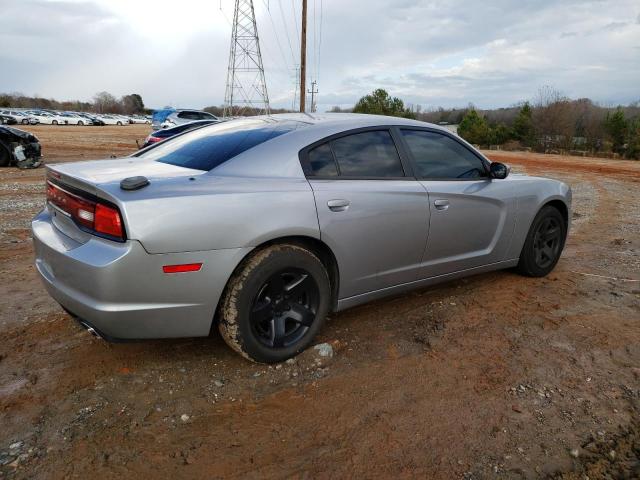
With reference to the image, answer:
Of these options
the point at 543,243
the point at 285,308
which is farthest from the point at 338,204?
the point at 543,243

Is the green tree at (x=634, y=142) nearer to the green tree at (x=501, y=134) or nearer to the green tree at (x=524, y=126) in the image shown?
the green tree at (x=524, y=126)

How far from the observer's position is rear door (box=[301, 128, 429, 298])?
10.1 ft

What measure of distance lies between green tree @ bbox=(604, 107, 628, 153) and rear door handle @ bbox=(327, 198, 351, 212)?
4473cm

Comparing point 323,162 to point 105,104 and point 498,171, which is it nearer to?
point 498,171

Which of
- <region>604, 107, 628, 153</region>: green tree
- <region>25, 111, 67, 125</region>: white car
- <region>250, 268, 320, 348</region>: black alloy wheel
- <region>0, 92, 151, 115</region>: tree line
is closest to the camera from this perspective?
<region>250, 268, 320, 348</region>: black alloy wheel

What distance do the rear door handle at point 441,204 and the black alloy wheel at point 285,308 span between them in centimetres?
116

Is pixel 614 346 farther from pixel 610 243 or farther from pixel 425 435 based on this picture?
pixel 610 243

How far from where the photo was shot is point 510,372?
118 inches

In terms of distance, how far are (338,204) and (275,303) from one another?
0.73 meters

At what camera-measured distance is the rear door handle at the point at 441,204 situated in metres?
3.59

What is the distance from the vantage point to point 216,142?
10.8 feet

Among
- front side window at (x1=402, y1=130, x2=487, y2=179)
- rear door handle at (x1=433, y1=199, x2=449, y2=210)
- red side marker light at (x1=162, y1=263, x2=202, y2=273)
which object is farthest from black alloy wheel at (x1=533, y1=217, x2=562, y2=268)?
red side marker light at (x1=162, y1=263, x2=202, y2=273)

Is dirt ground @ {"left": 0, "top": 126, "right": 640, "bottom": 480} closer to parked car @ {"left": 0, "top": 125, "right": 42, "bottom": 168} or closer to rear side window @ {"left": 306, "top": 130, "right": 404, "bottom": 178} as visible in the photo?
rear side window @ {"left": 306, "top": 130, "right": 404, "bottom": 178}

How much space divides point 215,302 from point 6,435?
1.17 meters
